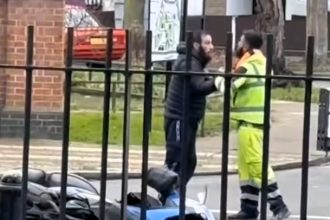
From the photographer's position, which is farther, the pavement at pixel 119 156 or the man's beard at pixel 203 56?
the pavement at pixel 119 156

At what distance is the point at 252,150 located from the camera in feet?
32.9

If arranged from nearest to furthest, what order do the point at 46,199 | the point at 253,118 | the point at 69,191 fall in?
the point at 46,199 < the point at 69,191 < the point at 253,118

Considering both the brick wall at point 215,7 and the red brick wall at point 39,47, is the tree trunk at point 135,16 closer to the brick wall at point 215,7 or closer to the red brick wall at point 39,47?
the red brick wall at point 39,47

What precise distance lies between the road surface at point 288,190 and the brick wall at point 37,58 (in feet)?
9.68

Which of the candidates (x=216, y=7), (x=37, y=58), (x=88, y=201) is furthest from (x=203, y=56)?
(x=216, y=7)

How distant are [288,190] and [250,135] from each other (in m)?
2.99

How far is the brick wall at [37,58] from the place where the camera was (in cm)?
1564

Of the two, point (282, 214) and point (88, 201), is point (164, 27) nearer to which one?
point (282, 214)

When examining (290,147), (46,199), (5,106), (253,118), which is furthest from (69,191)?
(290,147)

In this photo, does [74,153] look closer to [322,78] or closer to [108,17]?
[322,78]

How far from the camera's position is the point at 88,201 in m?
6.21

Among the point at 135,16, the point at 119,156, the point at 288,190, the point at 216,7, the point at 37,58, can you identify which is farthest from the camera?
the point at 216,7

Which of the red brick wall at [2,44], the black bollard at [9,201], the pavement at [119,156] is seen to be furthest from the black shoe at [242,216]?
the red brick wall at [2,44]

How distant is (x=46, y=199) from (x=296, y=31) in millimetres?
42982
